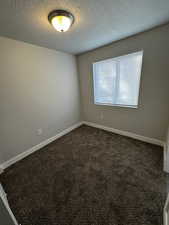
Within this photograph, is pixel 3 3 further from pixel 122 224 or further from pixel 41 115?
pixel 122 224

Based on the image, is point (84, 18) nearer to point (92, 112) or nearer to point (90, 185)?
point (92, 112)

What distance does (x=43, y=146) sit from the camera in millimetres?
2320

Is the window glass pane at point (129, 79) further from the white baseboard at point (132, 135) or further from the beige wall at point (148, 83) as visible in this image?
the white baseboard at point (132, 135)

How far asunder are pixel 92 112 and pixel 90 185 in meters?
2.02

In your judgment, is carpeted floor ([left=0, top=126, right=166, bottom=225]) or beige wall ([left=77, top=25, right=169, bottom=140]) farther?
beige wall ([left=77, top=25, right=169, bottom=140])

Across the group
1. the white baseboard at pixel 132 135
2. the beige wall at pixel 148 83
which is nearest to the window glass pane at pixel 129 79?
the beige wall at pixel 148 83

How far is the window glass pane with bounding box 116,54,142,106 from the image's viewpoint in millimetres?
2066

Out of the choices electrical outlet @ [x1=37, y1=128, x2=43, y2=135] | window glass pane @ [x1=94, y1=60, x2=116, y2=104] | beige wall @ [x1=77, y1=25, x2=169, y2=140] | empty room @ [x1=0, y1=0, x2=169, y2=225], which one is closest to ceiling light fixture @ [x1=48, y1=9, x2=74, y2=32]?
empty room @ [x1=0, y1=0, x2=169, y2=225]

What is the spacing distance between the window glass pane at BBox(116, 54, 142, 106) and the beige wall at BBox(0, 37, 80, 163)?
141 cm

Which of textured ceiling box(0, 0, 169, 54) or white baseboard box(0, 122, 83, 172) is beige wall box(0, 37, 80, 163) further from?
textured ceiling box(0, 0, 169, 54)

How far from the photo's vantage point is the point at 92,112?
10.1 feet

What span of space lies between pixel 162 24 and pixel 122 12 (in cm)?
86

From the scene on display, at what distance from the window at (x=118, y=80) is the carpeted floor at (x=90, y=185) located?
1.14 meters

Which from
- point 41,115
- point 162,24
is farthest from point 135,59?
point 41,115
